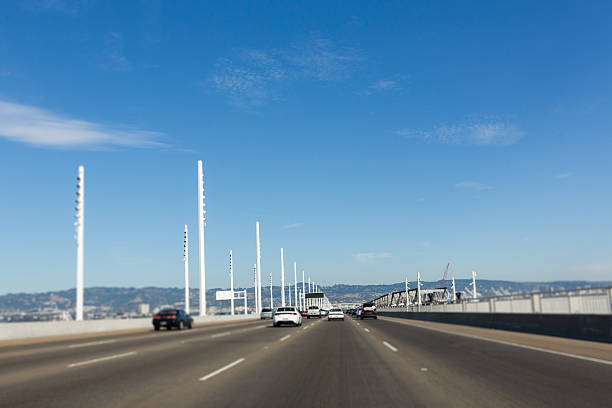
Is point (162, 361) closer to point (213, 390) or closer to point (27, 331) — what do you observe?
point (213, 390)

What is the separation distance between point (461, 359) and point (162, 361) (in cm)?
743

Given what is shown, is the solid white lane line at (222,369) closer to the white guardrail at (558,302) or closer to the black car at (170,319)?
the white guardrail at (558,302)

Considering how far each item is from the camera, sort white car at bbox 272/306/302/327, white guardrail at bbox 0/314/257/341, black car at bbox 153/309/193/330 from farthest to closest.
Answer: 1. black car at bbox 153/309/193/330
2. white car at bbox 272/306/302/327
3. white guardrail at bbox 0/314/257/341

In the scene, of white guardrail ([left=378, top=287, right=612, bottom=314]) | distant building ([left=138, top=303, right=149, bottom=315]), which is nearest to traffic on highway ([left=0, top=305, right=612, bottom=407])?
white guardrail ([left=378, top=287, right=612, bottom=314])

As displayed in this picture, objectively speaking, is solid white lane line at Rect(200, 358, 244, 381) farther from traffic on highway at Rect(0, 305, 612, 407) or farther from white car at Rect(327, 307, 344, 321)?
white car at Rect(327, 307, 344, 321)

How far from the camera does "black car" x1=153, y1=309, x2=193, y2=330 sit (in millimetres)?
39219

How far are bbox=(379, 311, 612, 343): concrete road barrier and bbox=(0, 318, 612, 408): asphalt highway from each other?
3.16 metres

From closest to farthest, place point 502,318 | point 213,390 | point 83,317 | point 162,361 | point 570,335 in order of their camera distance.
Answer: point 213,390 → point 162,361 → point 570,335 → point 502,318 → point 83,317

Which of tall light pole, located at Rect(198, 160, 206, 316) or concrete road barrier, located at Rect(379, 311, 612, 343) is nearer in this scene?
concrete road barrier, located at Rect(379, 311, 612, 343)

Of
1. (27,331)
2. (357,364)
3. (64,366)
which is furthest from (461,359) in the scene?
(27,331)

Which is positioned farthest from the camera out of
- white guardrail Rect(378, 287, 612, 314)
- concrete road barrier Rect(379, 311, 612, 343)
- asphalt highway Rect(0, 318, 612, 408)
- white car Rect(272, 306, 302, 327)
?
white car Rect(272, 306, 302, 327)

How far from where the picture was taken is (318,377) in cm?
1082

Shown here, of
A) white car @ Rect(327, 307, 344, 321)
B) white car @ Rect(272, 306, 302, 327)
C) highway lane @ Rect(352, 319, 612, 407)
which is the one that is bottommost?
white car @ Rect(327, 307, 344, 321)

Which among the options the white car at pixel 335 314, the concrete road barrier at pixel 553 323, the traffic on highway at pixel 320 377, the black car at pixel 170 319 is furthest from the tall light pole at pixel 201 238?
the traffic on highway at pixel 320 377
